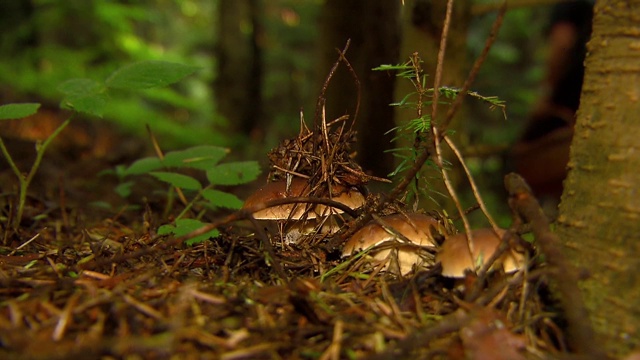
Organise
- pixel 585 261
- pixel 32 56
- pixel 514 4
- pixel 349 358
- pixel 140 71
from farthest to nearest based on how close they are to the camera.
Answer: pixel 32 56 < pixel 514 4 < pixel 140 71 < pixel 585 261 < pixel 349 358

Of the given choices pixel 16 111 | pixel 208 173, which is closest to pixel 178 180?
pixel 208 173

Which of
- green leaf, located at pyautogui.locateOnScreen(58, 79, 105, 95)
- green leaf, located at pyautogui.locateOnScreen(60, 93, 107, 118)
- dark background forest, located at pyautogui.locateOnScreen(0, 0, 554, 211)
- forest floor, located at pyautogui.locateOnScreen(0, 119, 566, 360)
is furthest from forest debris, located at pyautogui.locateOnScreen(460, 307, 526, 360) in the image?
dark background forest, located at pyautogui.locateOnScreen(0, 0, 554, 211)

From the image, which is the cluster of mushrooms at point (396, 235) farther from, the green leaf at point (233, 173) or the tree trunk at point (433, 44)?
the tree trunk at point (433, 44)

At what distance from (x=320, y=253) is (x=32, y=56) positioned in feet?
23.2

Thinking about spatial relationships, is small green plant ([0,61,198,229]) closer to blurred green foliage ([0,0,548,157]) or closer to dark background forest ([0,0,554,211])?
dark background forest ([0,0,554,211])

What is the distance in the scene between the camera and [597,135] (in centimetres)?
135

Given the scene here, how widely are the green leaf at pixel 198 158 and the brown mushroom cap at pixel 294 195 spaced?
69cm

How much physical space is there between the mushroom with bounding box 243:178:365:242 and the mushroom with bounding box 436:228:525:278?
1.57 ft

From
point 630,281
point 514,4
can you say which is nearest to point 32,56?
point 514,4

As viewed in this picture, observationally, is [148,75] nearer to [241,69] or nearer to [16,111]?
[16,111]

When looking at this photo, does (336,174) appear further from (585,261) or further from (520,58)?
(520,58)

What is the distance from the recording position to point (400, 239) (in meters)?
1.60

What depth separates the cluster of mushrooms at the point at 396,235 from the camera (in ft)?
4.61

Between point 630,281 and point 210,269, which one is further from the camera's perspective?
point 210,269
